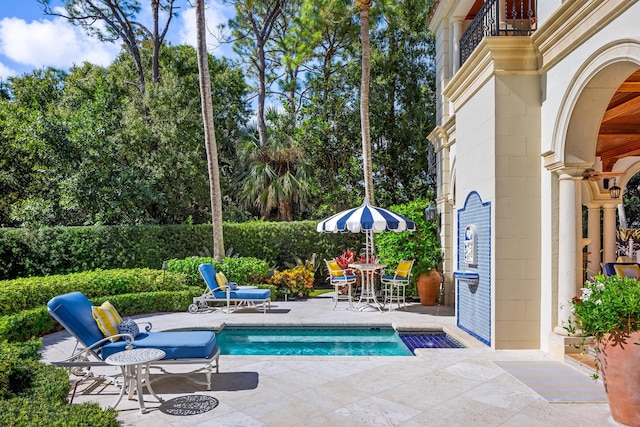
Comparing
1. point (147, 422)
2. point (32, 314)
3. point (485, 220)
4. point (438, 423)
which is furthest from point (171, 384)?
point (485, 220)

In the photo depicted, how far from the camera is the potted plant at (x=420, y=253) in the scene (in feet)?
40.0

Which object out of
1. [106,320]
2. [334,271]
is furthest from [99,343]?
[334,271]

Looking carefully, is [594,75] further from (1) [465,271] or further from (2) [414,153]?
(2) [414,153]

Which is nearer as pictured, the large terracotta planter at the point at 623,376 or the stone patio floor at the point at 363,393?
the large terracotta planter at the point at 623,376

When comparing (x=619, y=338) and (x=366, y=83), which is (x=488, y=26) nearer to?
(x=619, y=338)

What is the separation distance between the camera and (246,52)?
23.6m

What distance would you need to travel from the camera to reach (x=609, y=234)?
39.3 ft

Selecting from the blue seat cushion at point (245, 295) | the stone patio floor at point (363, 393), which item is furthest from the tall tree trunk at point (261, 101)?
the stone patio floor at point (363, 393)

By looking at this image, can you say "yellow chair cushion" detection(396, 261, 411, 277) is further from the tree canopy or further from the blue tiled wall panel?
the tree canopy

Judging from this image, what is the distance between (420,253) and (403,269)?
1.07 meters

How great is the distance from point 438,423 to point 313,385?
171 cm

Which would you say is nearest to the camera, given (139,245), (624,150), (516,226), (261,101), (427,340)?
(516,226)

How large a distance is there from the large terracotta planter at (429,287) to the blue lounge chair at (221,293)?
13.3 feet

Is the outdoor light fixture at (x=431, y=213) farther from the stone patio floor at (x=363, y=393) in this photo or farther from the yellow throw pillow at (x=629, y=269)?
the stone patio floor at (x=363, y=393)
